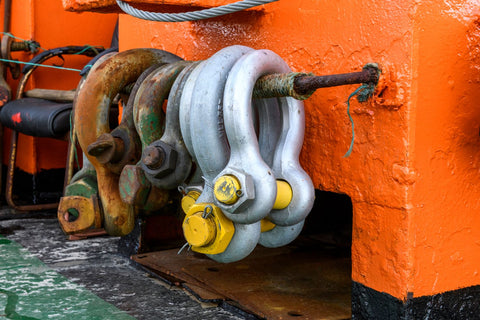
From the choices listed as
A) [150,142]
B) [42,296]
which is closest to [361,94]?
[150,142]

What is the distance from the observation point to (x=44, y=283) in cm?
238

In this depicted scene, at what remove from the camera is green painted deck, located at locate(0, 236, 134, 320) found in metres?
2.04

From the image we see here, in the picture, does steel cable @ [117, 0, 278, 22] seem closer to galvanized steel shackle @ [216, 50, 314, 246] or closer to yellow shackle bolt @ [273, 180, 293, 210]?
galvanized steel shackle @ [216, 50, 314, 246]

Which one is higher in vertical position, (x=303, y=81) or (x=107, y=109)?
(x=303, y=81)

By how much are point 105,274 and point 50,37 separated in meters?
2.22

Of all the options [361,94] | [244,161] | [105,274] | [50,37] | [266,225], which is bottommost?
[105,274]

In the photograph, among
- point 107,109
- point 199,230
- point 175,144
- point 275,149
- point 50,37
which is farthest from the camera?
point 50,37

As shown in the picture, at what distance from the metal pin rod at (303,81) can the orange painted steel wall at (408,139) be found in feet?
0.17

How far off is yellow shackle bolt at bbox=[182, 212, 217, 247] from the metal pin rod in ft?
1.26

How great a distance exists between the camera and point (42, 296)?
2230 mm

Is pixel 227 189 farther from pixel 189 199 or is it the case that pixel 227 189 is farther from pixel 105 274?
pixel 105 274

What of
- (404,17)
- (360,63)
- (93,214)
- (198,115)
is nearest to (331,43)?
(360,63)

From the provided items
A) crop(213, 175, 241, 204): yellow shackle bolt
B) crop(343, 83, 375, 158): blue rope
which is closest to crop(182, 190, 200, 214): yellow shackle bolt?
crop(213, 175, 241, 204): yellow shackle bolt

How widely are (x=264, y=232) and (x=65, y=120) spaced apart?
185 cm
